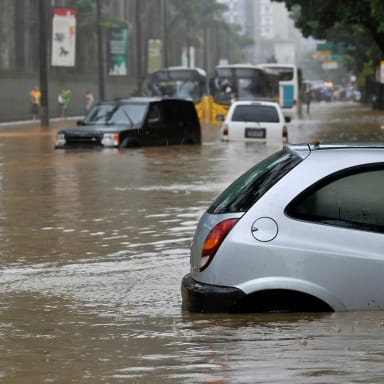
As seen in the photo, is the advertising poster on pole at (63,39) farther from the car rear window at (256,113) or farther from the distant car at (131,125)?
the distant car at (131,125)

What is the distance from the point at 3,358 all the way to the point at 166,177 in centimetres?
1698

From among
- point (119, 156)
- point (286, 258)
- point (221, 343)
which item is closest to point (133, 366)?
point (221, 343)

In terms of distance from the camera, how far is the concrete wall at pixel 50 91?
61594 millimetres

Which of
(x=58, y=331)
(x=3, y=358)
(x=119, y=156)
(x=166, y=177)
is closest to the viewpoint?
(x=3, y=358)

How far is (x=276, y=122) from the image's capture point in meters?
36.1

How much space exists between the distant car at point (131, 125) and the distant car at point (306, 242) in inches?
913

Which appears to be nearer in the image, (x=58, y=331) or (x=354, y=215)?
(x=354, y=215)

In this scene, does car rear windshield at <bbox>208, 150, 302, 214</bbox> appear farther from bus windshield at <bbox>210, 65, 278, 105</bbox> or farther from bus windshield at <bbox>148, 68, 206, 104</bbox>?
bus windshield at <bbox>148, 68, 206, 104</bbox>

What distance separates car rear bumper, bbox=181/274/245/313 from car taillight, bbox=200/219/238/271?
15cm

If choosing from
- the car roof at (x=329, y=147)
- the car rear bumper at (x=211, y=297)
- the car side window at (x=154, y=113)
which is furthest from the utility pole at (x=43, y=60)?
the car rear bumper at (x=211, y=297)

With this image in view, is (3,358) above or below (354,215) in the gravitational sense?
below

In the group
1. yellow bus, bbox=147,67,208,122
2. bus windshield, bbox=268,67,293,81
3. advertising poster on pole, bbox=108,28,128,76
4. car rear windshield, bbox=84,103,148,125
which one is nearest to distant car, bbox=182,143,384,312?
car rear windshield, bbox=84,103,148,125

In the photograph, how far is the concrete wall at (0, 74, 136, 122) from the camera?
202ft

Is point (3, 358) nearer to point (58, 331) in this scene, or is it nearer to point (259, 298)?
point (58, 331)
